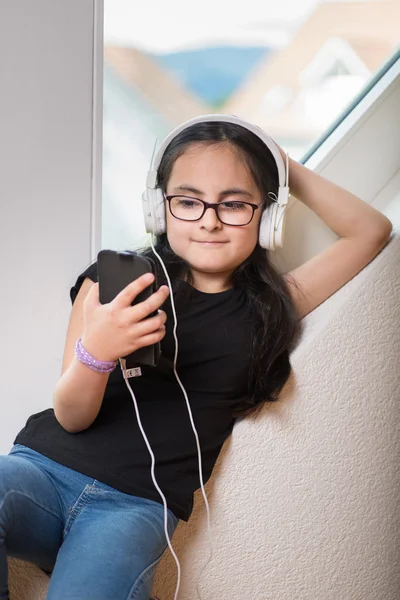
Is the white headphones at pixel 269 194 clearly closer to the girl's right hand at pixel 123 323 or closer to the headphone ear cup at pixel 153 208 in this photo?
the headphone ear cup at pixel 153 208

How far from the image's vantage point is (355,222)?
117 centimetres

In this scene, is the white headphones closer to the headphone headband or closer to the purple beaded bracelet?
the headphone headband

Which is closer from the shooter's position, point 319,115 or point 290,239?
point 290,239

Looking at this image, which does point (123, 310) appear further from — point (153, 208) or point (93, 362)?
point (153, 208)

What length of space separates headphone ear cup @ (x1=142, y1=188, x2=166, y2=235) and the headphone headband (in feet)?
0.04

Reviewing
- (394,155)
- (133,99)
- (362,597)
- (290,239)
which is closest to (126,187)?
(133,99)

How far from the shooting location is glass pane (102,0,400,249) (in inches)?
52.6

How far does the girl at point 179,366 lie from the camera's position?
941 mm

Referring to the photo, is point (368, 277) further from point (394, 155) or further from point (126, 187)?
point (126, 187)

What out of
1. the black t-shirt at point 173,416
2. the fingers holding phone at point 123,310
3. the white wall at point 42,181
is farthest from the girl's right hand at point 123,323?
the white wall at point 42,181

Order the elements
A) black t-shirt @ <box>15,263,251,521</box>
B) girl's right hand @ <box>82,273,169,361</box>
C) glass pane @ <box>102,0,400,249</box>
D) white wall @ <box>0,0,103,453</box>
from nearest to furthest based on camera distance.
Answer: girl's right hand @ <box>82,273,169,361</box> < black t-shirt @ <box>15,263,251,521</box> < white wall @ <box>0,0,103,453</box> < glass pane @ <box>102,0,400,249</box>

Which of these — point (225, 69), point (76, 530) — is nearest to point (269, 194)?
point (225, 69)

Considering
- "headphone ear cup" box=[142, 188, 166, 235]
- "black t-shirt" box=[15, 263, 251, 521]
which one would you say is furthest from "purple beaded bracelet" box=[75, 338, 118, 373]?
"headphone ear cup" box=[142, 188, 166, 235]

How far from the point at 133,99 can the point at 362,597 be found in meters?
1.06
